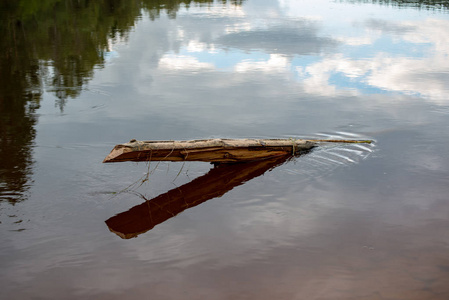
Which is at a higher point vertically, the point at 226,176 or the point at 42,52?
the point at 42,52

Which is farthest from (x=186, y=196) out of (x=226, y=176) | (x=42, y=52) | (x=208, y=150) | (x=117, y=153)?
(x=42, y=52)

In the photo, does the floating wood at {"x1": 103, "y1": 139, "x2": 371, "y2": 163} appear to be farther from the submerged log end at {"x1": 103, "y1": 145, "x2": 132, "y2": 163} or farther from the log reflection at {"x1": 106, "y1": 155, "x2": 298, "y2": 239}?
the log reflection at {"x1": 106, "y1": 155, "x2": 298, "y2": 239}

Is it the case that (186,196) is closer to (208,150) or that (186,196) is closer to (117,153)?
(208,150)

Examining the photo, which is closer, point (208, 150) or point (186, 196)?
point (186, 196)

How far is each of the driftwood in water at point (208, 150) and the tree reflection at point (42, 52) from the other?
8.13 ft

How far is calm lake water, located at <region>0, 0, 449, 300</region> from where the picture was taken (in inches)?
350

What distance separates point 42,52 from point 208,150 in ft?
55.6

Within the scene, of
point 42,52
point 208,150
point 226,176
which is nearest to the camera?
point 208,150

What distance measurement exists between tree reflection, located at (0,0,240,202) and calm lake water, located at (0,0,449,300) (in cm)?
11

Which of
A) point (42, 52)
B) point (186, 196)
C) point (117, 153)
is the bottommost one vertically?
point (186, 196)

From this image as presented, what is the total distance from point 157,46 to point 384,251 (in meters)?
20.3

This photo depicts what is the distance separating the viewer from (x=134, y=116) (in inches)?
659

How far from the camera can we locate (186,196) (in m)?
11.8

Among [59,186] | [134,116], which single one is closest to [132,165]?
[59,186]
